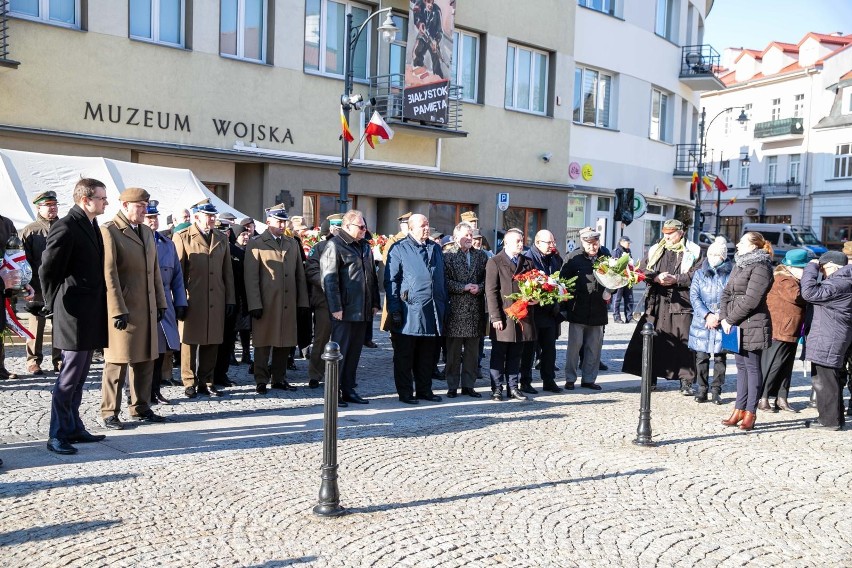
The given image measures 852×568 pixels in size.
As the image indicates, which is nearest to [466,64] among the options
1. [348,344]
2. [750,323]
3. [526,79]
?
[526,79]

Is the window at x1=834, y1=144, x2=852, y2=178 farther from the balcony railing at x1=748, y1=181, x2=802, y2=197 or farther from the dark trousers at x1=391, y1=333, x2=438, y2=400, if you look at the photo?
the dark trousers at x1=391, y1=333, x2=438, y2=400

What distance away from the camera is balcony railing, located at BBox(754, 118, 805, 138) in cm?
5669

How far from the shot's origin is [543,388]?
10.8 meters

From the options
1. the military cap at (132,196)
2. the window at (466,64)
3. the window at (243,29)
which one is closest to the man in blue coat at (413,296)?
the military cap at (132,196)

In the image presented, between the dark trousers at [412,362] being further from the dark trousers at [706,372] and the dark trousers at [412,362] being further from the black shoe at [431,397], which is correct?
the dark trousers at [706,372]

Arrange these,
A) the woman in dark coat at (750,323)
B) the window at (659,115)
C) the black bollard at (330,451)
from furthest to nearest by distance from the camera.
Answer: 1. the window at (659,115)
2. the woman in dark coat at (750,323)
3. the black bollard at (330,451)

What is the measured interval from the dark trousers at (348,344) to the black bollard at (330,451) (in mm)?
3481

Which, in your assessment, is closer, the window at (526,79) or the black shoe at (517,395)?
the black shoe at (517,395)

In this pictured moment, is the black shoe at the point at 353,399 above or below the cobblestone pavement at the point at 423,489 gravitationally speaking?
above

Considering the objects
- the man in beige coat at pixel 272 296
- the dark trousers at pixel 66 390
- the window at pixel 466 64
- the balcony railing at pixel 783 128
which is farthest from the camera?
the balcony railing at pixel 783 128

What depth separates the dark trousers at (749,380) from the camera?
8.64 m

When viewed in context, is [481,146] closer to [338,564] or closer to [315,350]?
[315,350]

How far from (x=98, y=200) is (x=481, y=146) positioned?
19.3 m

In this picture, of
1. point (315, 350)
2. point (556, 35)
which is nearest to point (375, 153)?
point (556, 35)
